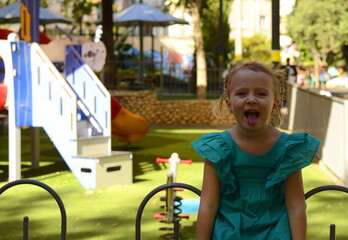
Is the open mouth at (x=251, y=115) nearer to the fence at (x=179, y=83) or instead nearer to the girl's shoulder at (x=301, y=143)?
the girl's shoulder at (x=301, y=143)

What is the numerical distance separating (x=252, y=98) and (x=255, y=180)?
335 millimetres

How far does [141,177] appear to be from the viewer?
1025cm

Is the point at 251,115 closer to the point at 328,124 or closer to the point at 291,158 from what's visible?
the point at 291,158

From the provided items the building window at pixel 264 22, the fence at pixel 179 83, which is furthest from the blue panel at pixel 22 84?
the building window at pixel 264 22

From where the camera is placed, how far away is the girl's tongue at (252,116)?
294cm

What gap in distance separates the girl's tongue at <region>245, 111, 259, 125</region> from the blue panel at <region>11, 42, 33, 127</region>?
7.21 meters

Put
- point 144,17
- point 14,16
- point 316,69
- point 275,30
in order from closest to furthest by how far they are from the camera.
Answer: point 275,30 → point 144,17 → point 14,16 → point 316,69

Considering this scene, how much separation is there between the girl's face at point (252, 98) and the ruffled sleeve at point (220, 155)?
114mm

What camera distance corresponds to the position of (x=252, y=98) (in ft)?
9.64

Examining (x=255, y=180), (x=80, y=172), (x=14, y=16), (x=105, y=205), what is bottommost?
(x=105, y=205)

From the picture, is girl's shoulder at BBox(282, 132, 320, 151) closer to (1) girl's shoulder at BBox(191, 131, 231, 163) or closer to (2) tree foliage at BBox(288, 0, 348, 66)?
(1) girl's shoulder at BBox(191, 131, 231, 163)

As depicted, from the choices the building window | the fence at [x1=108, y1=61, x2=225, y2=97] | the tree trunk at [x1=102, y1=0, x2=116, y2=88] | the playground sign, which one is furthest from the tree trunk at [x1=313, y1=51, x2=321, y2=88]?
the playground sign

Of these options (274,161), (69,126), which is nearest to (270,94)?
(274,161)

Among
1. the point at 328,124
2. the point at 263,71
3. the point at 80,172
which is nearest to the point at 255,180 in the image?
the point at 263,71
